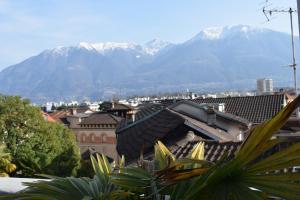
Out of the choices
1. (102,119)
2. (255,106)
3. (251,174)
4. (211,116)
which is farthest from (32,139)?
(102,119)

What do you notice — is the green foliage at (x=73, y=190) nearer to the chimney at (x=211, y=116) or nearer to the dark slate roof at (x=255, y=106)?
the chimney at (x=211, y=116)

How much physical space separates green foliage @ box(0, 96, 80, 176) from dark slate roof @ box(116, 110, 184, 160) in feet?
9.55

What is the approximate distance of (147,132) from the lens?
18.9 metres

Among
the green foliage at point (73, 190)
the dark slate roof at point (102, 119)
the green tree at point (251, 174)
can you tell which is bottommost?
the dark slate roof at point (102, 119)

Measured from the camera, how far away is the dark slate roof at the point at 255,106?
95.3ft

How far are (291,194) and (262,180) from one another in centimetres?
11

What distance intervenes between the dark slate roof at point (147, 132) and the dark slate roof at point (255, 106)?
364 inches

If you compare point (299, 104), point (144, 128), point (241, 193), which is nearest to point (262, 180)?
point (241, 193)

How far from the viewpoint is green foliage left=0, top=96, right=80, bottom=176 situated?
21095 mm

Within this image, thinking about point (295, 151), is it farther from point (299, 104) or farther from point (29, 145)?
point (29, 145)

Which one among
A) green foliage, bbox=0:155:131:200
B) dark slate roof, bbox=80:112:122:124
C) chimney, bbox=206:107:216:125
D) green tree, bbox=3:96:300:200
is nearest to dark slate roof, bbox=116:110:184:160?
chimney, bbox=206:107:216:125

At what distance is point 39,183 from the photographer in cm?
226

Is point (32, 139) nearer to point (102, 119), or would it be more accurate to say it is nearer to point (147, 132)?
point (147, 132)

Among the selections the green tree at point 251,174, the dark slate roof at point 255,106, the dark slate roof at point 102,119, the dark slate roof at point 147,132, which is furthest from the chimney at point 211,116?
the dark slate roof at point 102,119
